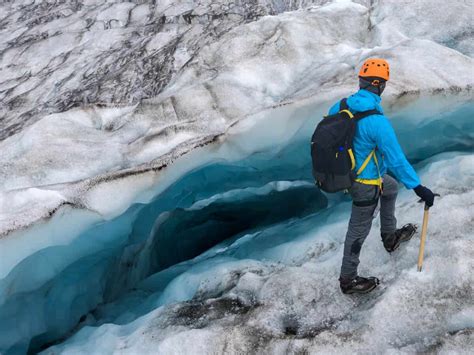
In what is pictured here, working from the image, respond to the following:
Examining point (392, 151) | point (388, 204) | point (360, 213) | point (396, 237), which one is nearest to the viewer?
point (392, 151)

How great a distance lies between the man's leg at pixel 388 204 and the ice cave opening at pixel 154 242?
159 cm

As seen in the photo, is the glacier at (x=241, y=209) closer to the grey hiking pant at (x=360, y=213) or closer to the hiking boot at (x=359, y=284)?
the hiking boot at (x=359, y=284)

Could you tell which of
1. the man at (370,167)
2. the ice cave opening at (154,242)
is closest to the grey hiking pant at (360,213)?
the man at (370,167)

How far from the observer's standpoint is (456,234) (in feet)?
11.3

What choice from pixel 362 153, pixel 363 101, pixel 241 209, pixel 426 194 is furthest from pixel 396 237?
pixel 241 209

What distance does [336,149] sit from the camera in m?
2.84

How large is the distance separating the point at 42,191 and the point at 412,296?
3.30 m

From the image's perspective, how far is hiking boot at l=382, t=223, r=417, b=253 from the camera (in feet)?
11.6

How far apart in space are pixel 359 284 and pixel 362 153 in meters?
0.97

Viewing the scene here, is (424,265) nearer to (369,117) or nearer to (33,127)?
(369,117)

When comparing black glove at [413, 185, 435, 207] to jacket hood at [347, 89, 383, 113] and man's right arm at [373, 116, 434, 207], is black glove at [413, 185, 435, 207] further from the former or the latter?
jacket hood at [347, 89, 383, 113]

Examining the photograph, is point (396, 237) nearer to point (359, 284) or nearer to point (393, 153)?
point (359, 284)

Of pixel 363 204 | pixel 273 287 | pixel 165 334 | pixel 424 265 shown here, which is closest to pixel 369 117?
pixel 363 204

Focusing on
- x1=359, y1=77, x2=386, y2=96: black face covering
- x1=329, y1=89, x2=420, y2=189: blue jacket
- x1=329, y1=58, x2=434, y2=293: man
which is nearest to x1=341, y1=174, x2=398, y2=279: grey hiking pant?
x1=329, y1=58, x2=434, y2=293: man
